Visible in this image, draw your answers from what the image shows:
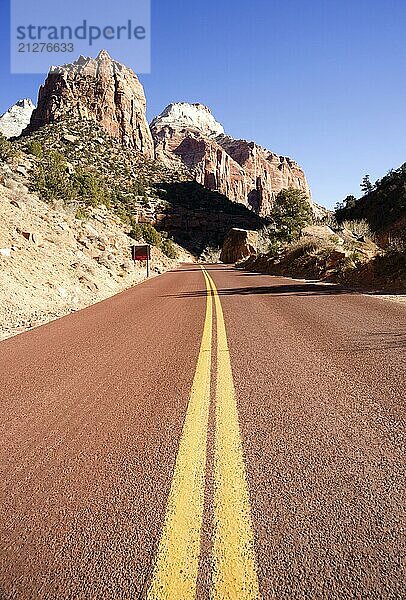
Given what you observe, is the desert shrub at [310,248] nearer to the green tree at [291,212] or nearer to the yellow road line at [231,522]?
the green tree at [291,212]

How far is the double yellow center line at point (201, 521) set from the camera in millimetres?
1681

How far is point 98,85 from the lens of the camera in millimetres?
107500

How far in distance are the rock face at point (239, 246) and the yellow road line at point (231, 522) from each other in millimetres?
55544

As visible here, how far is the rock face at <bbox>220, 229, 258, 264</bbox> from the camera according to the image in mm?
59188

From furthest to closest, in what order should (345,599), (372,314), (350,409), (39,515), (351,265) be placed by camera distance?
(351,265), (372,314), (350,409), (39,515), (345,599)

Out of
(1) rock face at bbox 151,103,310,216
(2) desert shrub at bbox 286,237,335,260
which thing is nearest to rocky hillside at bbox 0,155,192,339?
(2) desert shrub at bbox 286,237,335,260

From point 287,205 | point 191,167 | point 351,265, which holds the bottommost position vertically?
point 351,265

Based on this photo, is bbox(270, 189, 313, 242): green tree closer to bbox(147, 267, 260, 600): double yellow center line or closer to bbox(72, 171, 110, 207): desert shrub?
bbox(72, 171, 110, 207): desert shrub

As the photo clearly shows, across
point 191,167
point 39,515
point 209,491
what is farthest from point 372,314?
point 191,167

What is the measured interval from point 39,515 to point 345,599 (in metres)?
1.57

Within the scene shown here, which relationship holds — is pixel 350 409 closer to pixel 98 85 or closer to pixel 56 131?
pixel 56 131

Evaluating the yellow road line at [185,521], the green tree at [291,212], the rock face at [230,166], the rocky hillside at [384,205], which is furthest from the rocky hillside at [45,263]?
the rock face at [230,166]

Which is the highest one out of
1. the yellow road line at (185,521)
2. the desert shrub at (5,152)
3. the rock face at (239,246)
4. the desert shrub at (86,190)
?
the desert shrub at (5,152)

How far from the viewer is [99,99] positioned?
343ft
